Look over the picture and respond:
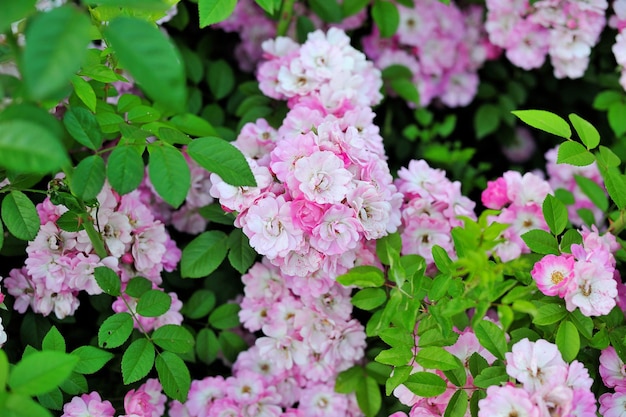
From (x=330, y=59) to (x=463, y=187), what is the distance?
0.65m

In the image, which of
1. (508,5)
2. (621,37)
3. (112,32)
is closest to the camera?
(112,32)

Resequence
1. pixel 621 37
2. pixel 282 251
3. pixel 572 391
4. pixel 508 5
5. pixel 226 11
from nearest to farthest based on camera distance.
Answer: pixel 572 391 → pixel 282 251 → pixel 226 11 → pixel 621 37 → pixel 508 5

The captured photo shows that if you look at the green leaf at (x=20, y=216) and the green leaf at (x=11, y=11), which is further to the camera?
the green leaf at (x=20, y=216)

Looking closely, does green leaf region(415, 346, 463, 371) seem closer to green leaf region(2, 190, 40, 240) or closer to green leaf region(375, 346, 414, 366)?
green leaf region(375, 346, 414, 366)

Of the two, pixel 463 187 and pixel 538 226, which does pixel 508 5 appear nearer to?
pixel 463 187

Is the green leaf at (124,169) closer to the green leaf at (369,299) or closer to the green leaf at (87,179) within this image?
the green leaf at (87,179)

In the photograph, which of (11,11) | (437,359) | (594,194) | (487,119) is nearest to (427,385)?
(437,359)

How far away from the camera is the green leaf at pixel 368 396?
1.49 metres

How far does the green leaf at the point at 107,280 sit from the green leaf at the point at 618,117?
1344 mm

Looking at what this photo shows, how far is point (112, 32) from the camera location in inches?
33.5

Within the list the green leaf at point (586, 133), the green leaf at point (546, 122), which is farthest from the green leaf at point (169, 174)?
the green leaf at point (586, 133)

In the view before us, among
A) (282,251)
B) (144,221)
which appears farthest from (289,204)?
(144,221)

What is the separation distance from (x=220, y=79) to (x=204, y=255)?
0.63 metres

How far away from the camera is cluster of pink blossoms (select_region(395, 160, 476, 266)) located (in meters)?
1.50
